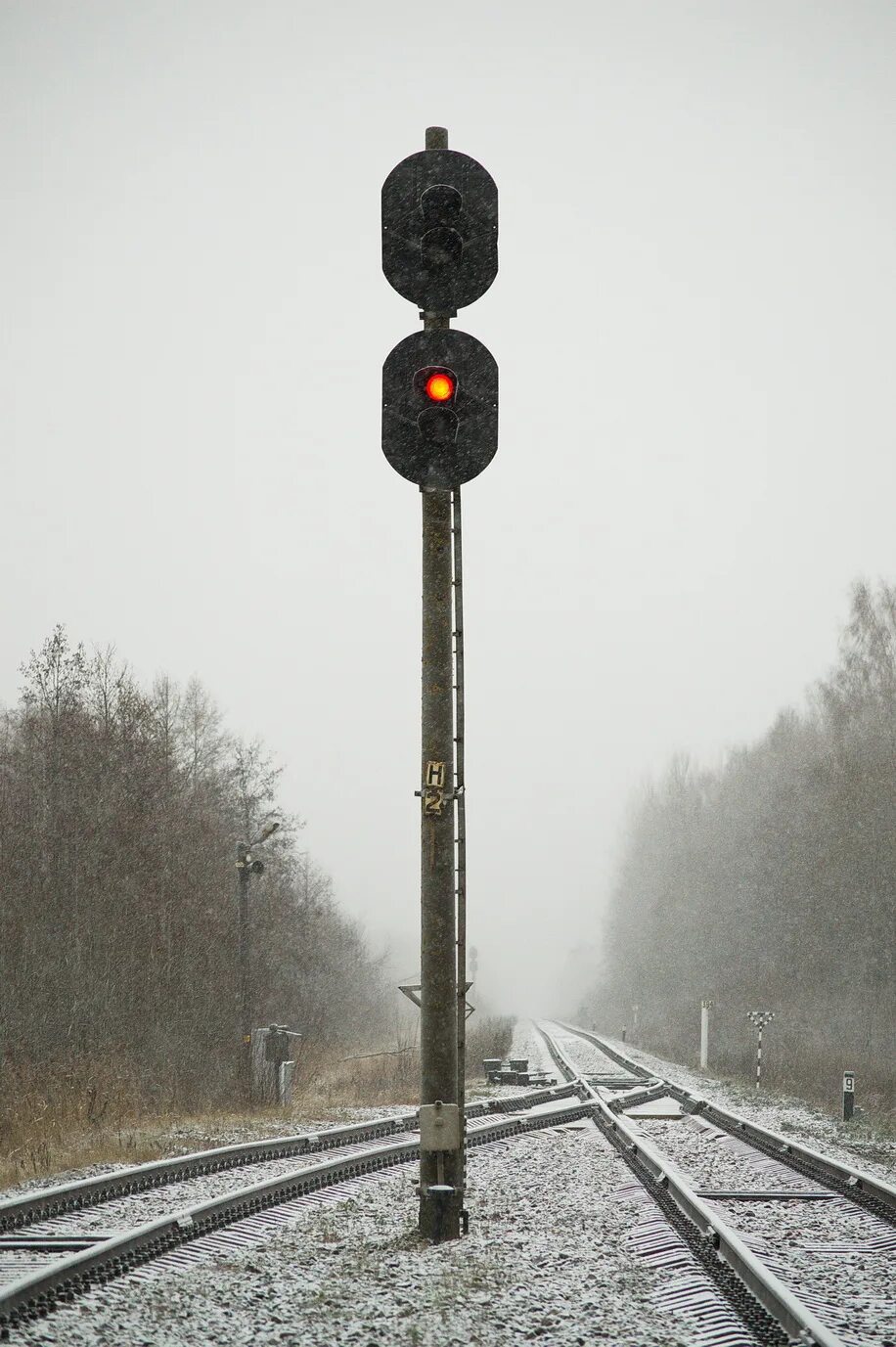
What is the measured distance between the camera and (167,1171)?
28.0 ft

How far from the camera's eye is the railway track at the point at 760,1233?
450 cm

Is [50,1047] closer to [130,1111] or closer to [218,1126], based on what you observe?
[130,1111]

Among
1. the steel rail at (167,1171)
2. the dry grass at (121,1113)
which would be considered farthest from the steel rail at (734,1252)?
the dry grass at (121,1113)

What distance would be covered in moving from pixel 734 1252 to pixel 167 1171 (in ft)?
15.9

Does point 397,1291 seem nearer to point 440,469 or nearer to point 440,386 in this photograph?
point 440,469

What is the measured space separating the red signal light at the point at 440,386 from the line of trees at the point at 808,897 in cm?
1401

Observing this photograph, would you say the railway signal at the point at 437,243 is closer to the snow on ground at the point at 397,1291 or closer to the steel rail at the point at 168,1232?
the snow on ground at the point at 397,1291

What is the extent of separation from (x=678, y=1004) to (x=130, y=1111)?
1590 inches

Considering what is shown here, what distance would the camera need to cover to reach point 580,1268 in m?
5.31

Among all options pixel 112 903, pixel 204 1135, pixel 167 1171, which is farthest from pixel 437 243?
pixel 112 903

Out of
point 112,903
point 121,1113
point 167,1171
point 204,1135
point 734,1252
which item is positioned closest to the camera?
point 734,1252

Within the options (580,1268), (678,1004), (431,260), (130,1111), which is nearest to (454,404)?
(431,260)

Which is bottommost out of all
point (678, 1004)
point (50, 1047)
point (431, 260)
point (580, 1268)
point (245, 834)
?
point (678, 1004)

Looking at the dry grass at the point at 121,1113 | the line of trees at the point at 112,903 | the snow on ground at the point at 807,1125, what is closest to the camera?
the dry grass at the point at 121,1113
